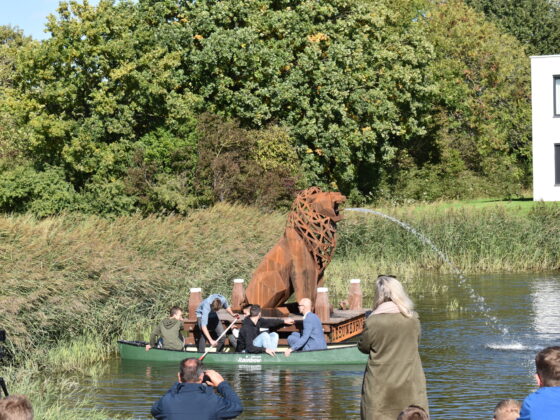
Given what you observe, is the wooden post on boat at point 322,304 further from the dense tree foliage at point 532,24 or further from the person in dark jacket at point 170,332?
the dense tree foliage at point 532,24

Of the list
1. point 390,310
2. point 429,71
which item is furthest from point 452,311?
point 429,71

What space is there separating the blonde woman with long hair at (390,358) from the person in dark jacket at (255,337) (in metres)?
10.7

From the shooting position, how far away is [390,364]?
33.2ft

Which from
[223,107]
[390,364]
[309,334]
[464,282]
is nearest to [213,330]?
[309,334]

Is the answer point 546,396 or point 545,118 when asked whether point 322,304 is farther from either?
point 545,118

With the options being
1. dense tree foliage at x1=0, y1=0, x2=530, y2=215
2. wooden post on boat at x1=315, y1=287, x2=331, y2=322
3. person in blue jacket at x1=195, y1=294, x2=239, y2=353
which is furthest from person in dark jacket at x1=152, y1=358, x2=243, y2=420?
dense tree foliage at x1=0, y1=0, x2=530, y2=215

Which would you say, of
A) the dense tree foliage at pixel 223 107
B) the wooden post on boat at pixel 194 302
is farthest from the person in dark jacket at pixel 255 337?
the dense tree foliage at pixel 223 107

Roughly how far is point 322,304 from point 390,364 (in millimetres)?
11900

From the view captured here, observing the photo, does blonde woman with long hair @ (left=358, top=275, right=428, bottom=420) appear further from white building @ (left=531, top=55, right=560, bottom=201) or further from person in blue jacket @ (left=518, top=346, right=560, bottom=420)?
white building @ (left=531, top=55, right=560, bottom=201)

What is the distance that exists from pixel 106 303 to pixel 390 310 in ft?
45.1

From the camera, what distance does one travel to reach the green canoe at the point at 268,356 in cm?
2061

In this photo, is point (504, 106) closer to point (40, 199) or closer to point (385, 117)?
point (385, 117)

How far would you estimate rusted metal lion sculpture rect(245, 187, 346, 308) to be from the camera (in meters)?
22.6

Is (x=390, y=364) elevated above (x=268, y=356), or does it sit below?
above
